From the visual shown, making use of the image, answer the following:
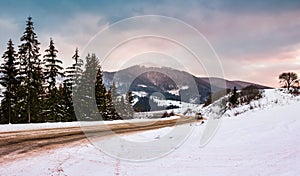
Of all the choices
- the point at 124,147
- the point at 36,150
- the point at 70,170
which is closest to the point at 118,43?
the point at 124,147

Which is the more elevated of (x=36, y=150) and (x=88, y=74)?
(x=88, y=74)

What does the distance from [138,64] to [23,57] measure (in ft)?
85.3

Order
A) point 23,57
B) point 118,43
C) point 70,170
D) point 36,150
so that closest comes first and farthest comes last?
point 70,170 → point 36,150 → point 118,43 → point 23,57

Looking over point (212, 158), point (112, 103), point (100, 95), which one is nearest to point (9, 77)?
point (100, 95)

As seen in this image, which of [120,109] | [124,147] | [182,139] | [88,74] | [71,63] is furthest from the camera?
[120,109]

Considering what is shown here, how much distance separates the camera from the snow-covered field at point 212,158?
26.3ft

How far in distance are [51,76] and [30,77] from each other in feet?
13.4

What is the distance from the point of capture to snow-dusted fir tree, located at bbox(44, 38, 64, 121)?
42031 mm

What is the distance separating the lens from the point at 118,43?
57.5ft

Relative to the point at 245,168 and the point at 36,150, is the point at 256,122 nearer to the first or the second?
the point at 245,168

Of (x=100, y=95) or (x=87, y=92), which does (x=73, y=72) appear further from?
(x=100, y=95)

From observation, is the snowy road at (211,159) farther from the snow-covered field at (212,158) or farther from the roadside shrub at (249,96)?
the roadside shrub at (249,96)

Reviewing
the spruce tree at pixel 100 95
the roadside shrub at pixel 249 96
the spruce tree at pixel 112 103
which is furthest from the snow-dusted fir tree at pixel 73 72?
the roadside shrub at pixel 249 96

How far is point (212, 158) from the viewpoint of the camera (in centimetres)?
976
